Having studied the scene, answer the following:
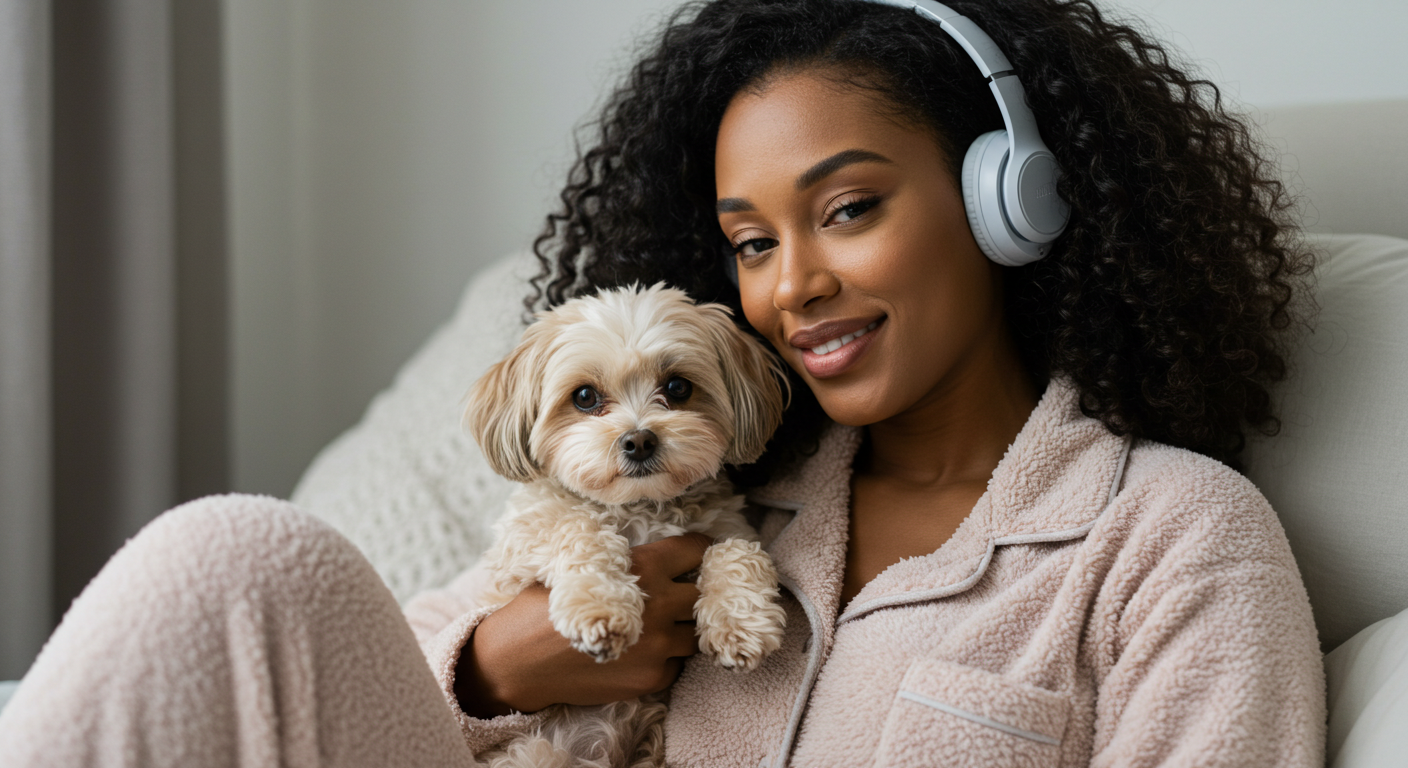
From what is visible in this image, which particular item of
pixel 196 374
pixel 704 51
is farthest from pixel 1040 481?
pixel 196 374

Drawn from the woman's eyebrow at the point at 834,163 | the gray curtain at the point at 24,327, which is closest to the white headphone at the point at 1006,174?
the woman's eyebrow at the point at 834,163

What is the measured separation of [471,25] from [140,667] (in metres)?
2.38

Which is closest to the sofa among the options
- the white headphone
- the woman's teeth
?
the white headphone

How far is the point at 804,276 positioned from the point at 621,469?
14.4 inches

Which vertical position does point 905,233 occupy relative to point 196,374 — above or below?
above

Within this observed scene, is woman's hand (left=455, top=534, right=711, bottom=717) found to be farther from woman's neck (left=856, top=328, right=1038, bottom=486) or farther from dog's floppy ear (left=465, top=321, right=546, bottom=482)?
woman's neck (left=856, top=328, right=1038, bottom=486)

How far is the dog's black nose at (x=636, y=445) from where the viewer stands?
4.28 feet

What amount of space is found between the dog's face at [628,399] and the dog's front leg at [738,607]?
0.39 feet

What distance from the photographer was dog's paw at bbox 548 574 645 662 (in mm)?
1210

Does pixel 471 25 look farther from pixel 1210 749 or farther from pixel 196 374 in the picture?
pixel 1210 749

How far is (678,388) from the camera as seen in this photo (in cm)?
143

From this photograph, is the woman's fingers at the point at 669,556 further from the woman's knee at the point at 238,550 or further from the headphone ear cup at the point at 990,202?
the headphone ear cup at the point at 990,202

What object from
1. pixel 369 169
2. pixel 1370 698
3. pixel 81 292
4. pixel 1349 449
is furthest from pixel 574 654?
pixel 369 169

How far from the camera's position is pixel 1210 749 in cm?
105
